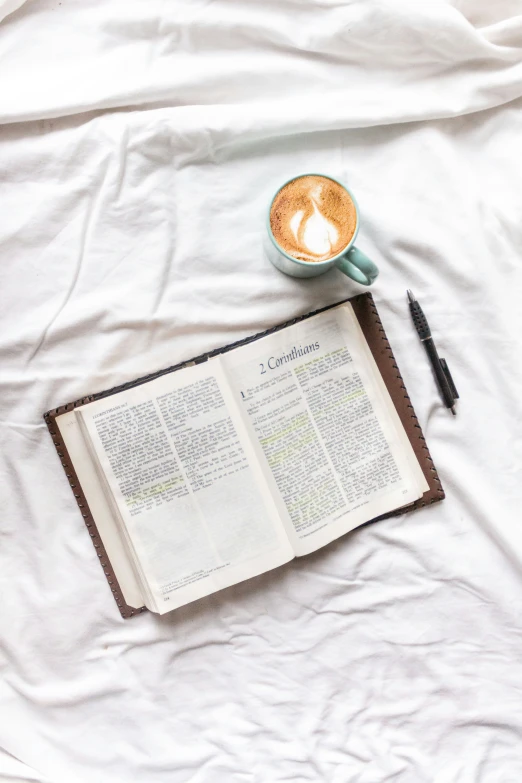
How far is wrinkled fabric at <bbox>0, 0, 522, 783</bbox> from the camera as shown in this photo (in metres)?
0.64

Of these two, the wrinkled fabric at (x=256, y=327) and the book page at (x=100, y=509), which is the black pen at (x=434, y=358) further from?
the book page at (x=100, y=509)

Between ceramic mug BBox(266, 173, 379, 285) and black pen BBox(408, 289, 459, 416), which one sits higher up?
ceramic mug BBox(266, 173, 379, 285)

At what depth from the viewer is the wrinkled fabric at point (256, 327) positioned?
2.11 feet

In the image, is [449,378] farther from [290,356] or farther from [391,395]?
[290,356]

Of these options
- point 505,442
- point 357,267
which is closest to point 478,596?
point 505,442

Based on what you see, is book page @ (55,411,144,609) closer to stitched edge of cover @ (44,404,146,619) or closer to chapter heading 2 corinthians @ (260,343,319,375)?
stitched edge of cover @ (44,404,146,619)

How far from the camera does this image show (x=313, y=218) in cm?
62

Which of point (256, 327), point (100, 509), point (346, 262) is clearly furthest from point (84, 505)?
point (346, 262)

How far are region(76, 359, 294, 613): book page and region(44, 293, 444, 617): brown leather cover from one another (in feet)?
0.06

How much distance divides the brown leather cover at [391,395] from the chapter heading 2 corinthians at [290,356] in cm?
3

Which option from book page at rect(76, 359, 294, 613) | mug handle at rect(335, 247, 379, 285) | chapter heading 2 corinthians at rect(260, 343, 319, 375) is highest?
mug handle at rect(335, 247, 379, 285)

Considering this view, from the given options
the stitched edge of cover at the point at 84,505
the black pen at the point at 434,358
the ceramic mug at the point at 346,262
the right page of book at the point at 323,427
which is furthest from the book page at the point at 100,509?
the black pen at the point at 434,358

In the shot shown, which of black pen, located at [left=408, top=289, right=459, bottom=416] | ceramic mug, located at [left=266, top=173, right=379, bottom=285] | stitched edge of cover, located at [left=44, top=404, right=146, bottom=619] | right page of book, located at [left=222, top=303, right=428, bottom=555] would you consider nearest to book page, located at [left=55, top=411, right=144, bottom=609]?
stitched edge of cover, located at [left=44, top=404, right=146, bottom=619]

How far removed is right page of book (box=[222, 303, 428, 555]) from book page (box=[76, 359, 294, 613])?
2 centimetres
